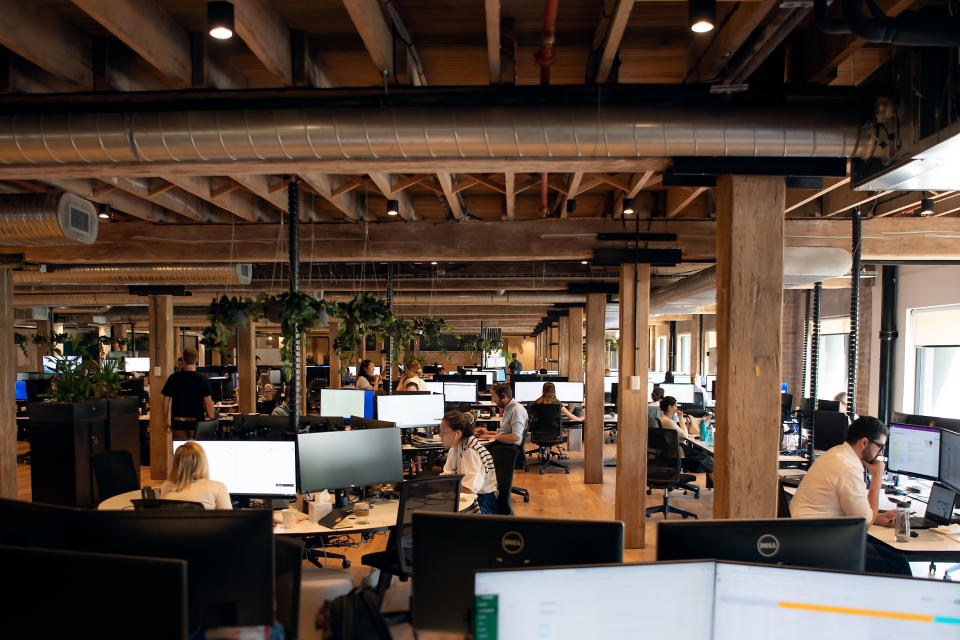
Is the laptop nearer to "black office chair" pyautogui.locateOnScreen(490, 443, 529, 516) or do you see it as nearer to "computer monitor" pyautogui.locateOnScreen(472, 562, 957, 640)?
"black office chair" pyautogui.locateOnScreen(490, 443, 529, 516)

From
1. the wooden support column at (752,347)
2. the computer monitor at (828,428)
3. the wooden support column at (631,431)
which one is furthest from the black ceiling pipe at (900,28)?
the computer monitor at (828,428)

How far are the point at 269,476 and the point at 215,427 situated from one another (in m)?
1.24

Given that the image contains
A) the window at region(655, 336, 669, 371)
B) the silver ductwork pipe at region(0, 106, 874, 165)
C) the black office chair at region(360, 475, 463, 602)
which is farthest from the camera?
the window at region(655, 336, 669, 371)

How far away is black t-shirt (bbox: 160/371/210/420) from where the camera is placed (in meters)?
6.96

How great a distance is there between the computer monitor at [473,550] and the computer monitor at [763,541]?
0.17m

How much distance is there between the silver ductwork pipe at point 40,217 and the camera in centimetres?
496

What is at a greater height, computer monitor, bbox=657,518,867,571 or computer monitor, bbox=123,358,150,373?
computer monitor, bbox=657,518,867,571

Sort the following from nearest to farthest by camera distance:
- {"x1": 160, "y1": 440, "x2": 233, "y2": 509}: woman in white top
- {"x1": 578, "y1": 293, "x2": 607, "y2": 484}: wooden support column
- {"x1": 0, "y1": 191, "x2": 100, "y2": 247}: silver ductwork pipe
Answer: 1. {"x1": 160, "y1": 440, "x2": 233, "y2": 509}: woman in white top
2. {"x1": 0, "y1": 191, "x2": 100, "y2": 247}: silver ductwork pipe
3. {"x1": 578, "y1": 293, "x2": 607, "y2": 484}: wooden support column

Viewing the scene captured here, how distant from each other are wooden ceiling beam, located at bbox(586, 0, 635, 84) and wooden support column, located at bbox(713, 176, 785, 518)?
1098mm

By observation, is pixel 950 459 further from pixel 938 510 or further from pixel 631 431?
pixel 631 431

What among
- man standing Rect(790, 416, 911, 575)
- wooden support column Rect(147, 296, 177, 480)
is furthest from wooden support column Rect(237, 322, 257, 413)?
man standing Rect(790, 416, 911, 575)

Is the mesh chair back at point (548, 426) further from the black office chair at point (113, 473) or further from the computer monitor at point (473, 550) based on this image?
the computer monitor at point (473, 550)

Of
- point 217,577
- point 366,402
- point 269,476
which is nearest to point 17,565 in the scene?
point 217,577

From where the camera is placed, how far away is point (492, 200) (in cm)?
694
